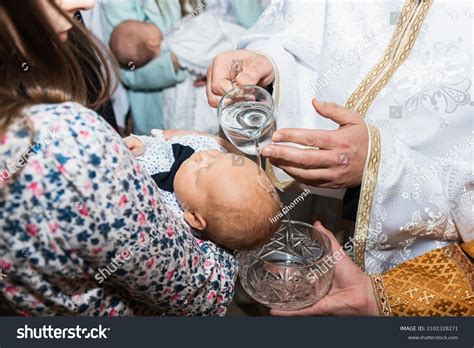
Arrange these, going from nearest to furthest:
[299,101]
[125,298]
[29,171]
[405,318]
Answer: [29,171] < [125,298] < [405,318] < [299,101]

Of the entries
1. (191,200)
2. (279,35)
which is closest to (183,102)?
(279,35)

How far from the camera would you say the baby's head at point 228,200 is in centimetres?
67

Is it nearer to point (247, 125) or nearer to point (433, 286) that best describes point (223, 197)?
point (247, 125)

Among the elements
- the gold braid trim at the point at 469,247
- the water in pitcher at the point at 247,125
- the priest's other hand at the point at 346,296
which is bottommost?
the priest's other hand at the point at 346,296

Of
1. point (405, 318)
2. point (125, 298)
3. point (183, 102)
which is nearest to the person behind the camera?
point (125, 298)

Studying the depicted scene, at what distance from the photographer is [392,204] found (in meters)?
0.77

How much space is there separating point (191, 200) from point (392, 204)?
276 millimetres

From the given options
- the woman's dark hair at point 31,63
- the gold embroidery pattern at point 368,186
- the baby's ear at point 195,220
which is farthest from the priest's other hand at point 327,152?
the woman's dark hair at point 31,63

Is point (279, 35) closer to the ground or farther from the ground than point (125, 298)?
farther from the ground

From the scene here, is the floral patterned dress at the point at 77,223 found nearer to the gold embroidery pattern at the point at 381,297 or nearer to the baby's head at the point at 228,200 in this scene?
the baby's head at the point at 228,200

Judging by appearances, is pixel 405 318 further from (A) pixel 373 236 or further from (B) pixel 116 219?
(B) pixel 116 219

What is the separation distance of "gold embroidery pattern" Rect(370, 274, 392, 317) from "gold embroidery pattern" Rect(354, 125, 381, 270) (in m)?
0.06

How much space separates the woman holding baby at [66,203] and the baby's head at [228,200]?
6 centimetres

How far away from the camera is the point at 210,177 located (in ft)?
2.25
